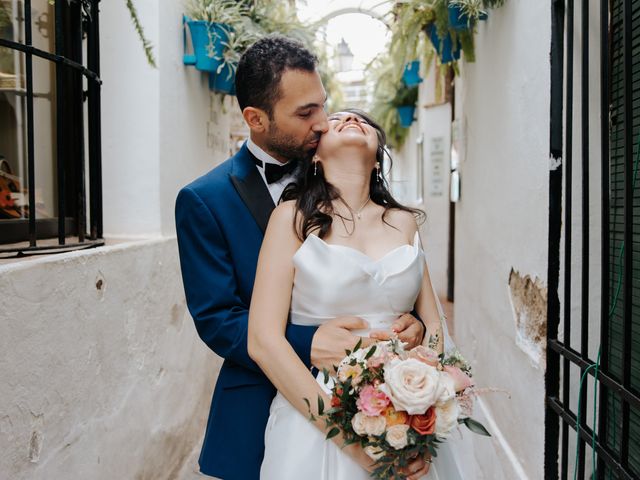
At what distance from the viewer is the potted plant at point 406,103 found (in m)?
11.0

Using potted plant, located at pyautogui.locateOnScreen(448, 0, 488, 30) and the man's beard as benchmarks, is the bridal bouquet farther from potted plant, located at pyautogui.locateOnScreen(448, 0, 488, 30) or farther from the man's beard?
potted plant, located at pyautogui.locateOnScreen(448, 0, 488, 30)

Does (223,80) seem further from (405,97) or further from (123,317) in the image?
(405,97)

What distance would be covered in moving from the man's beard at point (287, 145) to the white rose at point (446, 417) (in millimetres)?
1039

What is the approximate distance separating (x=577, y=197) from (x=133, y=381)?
2396 millimetres

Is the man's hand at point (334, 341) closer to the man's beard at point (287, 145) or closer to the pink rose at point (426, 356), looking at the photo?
the pink rose at point (426, 356)

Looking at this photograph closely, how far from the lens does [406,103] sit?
1161 centimetres

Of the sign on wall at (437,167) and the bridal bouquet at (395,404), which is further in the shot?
the sign on wall at (437,167)

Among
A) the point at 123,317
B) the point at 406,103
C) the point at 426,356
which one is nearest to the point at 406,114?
the point at 406,103

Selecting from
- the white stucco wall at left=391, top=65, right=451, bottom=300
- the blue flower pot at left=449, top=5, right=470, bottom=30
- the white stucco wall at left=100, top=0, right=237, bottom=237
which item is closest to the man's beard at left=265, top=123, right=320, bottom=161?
the white stucco wall at left=100, top=0, right=237, bottom=237

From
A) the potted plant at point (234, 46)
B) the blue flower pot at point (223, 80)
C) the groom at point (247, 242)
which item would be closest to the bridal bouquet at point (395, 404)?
the groom at point (247, 242)

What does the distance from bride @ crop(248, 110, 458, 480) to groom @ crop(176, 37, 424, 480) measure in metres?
0.07

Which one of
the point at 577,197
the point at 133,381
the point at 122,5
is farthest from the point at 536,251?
the point at 122,5

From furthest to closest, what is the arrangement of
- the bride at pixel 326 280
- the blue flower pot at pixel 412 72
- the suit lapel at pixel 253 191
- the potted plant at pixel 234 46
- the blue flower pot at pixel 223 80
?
the blue flower pot at pixel 412 72 < the blue flower pot at pixel 223 80 < the potted plant at pixel 234 46 < the suit lapel at pixel 253 191 < the bride at pixel 326 280

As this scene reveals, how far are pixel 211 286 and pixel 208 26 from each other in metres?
2.75
